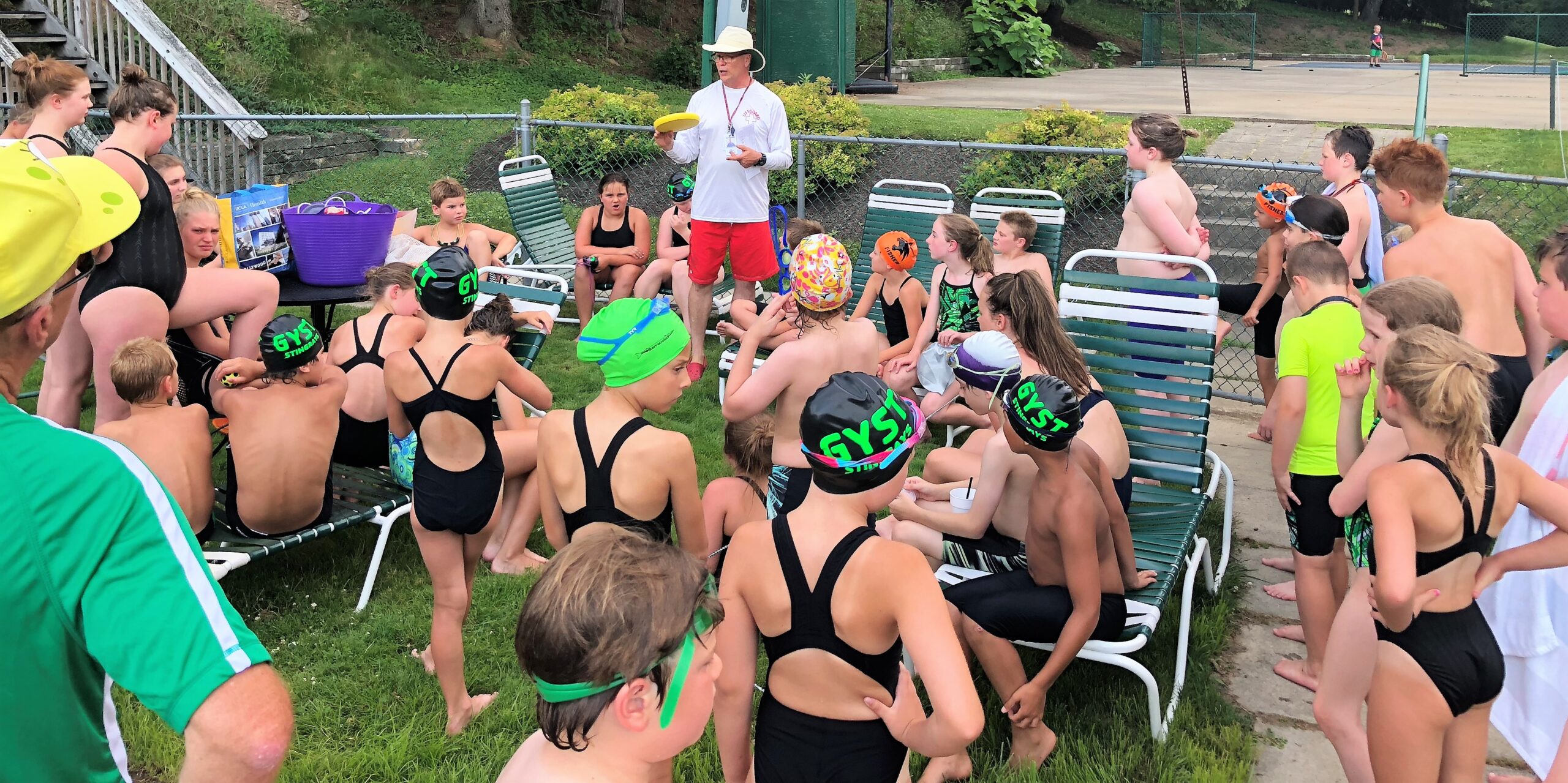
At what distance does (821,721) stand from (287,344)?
3060 millimetres

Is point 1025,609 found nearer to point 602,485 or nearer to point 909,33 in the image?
point 602,485

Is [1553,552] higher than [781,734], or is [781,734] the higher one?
[1553,552]

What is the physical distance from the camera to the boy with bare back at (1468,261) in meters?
4.38

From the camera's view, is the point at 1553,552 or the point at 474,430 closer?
the point at 1553,552

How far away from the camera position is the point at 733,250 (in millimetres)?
7543

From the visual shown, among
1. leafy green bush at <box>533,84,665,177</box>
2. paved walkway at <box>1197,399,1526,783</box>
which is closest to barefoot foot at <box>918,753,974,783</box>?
paved walkway at <box>1197,399,1526,783</box>

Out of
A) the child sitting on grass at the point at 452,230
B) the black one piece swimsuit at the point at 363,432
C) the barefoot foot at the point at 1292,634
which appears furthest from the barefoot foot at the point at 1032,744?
the child sitting on grass at the point at 452,230

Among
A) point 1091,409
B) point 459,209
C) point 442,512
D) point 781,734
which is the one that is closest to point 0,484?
point 781,734

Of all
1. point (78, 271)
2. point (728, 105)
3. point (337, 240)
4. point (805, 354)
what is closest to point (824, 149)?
point (728, 105)

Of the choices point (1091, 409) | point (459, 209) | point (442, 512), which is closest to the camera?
point (442, 512)

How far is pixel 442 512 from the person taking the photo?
3.80 meters

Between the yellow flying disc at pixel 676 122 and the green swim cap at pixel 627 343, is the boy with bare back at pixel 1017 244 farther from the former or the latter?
the green swim cap at pixel 627 343

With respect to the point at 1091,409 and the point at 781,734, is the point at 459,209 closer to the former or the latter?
the point at 1091,409

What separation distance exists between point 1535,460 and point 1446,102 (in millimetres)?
19153
